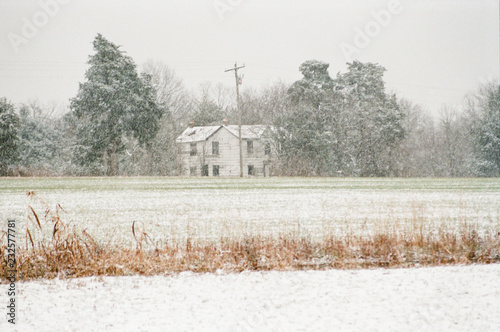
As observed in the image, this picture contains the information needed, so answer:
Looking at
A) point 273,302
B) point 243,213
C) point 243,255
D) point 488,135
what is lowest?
point 273,302

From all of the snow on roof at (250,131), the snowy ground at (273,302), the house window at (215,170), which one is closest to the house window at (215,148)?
the house window at (215,170)

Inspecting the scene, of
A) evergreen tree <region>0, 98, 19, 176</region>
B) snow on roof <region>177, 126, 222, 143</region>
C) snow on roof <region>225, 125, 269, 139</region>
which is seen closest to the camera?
evergreen tree <region>0, 98, 19, 176</region>

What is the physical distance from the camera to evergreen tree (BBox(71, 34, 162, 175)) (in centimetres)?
3575

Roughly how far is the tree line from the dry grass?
2675cm

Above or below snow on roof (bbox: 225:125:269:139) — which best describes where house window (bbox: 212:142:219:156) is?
below

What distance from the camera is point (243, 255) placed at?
751 centimetres

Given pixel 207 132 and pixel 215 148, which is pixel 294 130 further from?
pixel 207 132

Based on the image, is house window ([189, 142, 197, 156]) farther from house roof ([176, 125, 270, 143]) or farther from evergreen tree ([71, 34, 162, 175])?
evergreen tree ([71, 34, 162, 175])

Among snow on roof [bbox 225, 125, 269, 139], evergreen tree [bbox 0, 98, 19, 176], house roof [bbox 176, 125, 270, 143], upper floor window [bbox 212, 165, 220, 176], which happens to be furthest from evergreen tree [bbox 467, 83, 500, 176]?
evergreen tree [bbox 0, 98, 19, 176]

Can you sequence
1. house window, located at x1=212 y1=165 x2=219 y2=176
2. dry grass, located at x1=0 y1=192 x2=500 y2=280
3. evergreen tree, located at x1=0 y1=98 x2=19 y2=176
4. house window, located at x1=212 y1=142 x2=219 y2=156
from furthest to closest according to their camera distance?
house window, located at x1=212 y1=165 x2=219 y2=176
house window, located at x1=212 y1=142 x2=219 y2=156
evergreen tree, located at x1=0 y1=98 x2=19 y2=176
dry grass, located at x1=0 y1=192 x2=500 y2=280

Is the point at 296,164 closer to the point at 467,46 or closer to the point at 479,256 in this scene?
the point at 467,46

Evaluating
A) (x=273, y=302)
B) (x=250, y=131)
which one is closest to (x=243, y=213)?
(x=273, y=302)

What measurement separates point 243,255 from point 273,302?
2.01m

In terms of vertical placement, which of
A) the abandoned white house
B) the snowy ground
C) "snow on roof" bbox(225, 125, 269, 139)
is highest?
"snow on roof" bbox(225, 125, 269, 139)
